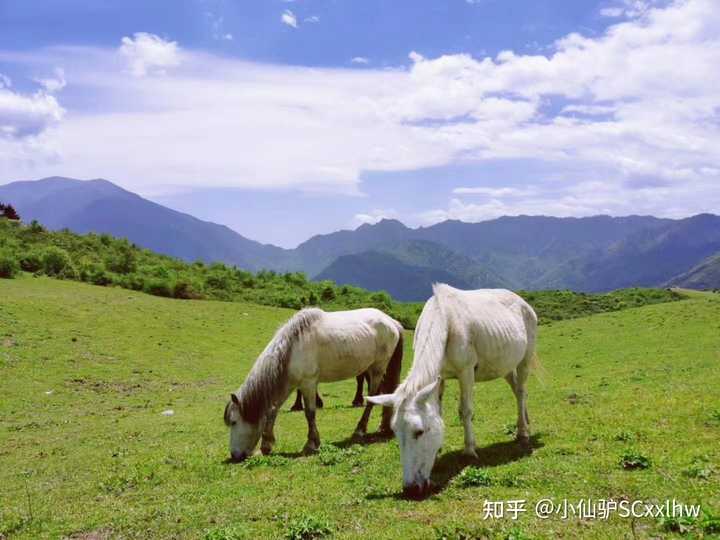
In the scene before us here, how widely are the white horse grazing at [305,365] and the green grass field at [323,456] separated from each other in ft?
2.48

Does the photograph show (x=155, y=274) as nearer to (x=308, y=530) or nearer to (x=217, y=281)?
(x=217, y=281)

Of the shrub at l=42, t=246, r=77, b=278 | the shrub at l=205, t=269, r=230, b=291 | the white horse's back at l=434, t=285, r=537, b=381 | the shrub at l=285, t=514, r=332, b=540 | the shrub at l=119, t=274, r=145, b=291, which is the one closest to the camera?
the shrub at l=285, t=514, r=332, b=540

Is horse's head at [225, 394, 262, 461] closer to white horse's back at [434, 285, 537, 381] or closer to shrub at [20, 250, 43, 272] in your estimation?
white horse's back at [434, 285, 537, 381]

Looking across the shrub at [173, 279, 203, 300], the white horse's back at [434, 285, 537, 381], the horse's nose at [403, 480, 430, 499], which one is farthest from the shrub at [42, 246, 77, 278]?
the horse's nose at [403, 480, 430, 499]

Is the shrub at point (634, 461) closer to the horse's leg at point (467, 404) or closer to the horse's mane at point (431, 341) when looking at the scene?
the horse's leg at point (467, 404)

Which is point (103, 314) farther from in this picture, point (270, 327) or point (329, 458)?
point (329, 458)

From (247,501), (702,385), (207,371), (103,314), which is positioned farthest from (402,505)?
(103,314)

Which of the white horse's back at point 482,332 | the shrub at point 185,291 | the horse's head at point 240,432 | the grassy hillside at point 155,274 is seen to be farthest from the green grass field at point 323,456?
the grassy hillside at point 155,274

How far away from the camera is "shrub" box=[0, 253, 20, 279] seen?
155ft

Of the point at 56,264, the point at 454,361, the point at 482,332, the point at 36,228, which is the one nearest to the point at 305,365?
the point at 454,361

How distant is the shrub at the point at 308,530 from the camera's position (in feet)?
24.7

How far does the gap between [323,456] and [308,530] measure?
448cm

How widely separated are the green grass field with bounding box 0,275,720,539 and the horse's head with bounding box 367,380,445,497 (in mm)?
366

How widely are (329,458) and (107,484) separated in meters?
4.58
